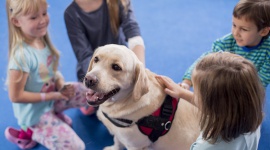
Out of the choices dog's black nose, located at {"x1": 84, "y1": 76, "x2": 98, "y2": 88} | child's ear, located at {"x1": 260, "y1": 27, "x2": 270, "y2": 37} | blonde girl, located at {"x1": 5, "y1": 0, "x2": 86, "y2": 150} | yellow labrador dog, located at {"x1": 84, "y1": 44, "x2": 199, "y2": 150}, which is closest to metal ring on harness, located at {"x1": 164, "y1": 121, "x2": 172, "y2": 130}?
yellow labrador dog, located at {"x1": 84, "y1": 44, "x2": 199, "y2": 150}

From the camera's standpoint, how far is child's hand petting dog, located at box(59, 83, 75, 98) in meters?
1.74

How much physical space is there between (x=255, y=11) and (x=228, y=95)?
0.75 m

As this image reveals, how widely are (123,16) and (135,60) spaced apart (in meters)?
0.69

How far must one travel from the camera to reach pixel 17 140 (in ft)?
5.58

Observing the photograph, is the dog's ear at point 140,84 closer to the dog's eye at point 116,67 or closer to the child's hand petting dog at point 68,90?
the dog's eye at point 116,67

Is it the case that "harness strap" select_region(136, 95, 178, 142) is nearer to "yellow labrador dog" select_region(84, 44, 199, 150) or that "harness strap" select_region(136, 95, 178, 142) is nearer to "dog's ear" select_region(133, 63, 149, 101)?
"yellow labrador dog" select_region(84, 44, 199, 150)

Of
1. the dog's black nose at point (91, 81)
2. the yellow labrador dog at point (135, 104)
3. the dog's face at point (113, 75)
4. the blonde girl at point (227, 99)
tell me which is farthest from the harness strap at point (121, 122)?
the blonde girl at point (227, 99)

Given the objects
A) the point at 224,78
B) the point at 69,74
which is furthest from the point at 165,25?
the point at 224,78

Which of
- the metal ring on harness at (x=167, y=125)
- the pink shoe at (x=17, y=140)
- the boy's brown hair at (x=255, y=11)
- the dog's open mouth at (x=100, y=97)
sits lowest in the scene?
the pink shoe at (x=17, y=140)

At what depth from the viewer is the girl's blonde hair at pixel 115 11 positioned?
172 cm

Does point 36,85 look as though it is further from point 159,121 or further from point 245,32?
point 245,32

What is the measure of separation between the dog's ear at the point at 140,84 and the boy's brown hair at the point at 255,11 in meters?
0.67

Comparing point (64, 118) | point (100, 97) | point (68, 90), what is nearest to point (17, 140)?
point (64, 118)

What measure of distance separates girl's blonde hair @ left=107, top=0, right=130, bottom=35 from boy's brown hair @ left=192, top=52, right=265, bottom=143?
937 mm
